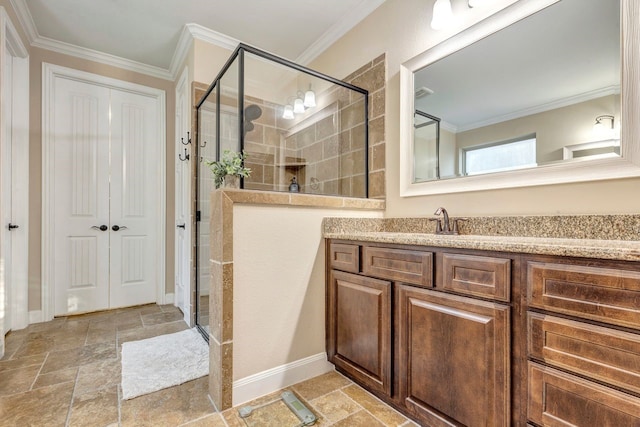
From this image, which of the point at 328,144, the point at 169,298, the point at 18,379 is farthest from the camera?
the point at 169,298

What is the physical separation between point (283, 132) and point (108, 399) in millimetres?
2280

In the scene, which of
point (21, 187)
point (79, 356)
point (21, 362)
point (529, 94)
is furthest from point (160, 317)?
point (529, 94)

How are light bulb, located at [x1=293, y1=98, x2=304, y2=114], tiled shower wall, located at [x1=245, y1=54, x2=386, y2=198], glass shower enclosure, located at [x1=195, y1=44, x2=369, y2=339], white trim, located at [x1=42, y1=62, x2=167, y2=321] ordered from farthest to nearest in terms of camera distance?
white trim, located at [x1=42, y1=62, x2=167, y2=321], light bulb, located at [x1=293, y1=98, x2=304, y2=114], tiled shower wall, located at [x1=245, y1=54, x2=386, y2=198], glass shower enclosure, located at [x1=195, y1=44, x2=369, y2=339]

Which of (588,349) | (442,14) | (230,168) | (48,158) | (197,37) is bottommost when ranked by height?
(588,349)

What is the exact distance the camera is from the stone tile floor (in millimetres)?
1408

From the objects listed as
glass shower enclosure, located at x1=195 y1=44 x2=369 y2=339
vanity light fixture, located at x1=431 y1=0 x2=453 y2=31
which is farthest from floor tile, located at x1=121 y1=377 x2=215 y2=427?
vanity light fixture, located at x1=431 y1=0 x2=453 y2=31

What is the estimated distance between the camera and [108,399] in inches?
62.1

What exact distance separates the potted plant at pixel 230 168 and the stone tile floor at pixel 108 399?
1.24 m

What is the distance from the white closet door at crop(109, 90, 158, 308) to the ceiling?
0.60 m

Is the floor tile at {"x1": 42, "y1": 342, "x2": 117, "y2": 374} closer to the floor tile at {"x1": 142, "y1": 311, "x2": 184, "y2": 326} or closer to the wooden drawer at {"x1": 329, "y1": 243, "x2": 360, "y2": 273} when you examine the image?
the floor tile at {"x1": 142, "y1": 311, "x2": 184, "y2": 326}

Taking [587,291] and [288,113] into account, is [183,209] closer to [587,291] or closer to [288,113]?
[288,113]

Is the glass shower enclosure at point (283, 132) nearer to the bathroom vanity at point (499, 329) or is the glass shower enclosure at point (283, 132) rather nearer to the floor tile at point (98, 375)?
the floor tile at point (98, 375)

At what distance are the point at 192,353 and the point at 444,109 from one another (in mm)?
2453

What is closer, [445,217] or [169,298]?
[445,217]
